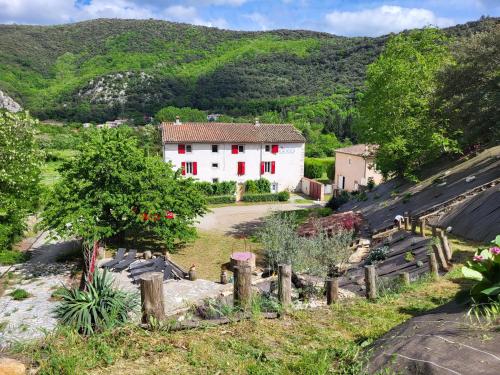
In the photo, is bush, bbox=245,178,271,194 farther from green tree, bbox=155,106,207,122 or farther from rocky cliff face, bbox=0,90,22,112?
rocky cliff face, bbox=0,90,22,112

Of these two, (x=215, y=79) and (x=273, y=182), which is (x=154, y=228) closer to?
(x=273, y=182)

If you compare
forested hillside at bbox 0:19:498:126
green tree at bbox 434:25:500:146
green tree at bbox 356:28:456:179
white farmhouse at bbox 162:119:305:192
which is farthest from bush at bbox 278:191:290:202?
forested hillside at bbox 0:19:498:126

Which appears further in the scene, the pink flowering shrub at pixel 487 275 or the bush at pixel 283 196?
the bush at pixel 283 196

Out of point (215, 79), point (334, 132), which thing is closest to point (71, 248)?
point (334, 132)

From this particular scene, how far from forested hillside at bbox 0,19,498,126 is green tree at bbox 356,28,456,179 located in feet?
219

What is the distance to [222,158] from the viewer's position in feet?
136

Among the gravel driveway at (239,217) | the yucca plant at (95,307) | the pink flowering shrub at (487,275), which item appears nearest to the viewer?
the pink flowering shrub at (487,275)

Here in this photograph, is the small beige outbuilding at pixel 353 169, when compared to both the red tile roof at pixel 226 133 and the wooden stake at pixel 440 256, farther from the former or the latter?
the wooden stake at pixel 440 256

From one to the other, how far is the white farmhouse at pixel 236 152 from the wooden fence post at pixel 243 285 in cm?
3260

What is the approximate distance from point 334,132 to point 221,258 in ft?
192

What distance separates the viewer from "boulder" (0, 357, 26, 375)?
527 centimetres

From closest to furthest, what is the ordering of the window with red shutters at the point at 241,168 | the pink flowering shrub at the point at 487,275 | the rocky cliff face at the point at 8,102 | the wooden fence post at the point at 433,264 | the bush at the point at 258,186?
the pink flowering shrub at the point at 487,275 < the wooden fence post at the point at 433,264 < the bush at the point at 258,186 < the window with red shutters at the point at 241,168 < the rocky cliff face at the point at 8,102

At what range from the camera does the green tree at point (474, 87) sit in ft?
55.9

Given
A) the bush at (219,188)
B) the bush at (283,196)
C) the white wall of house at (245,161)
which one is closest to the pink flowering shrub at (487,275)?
the bush at (283,196)
